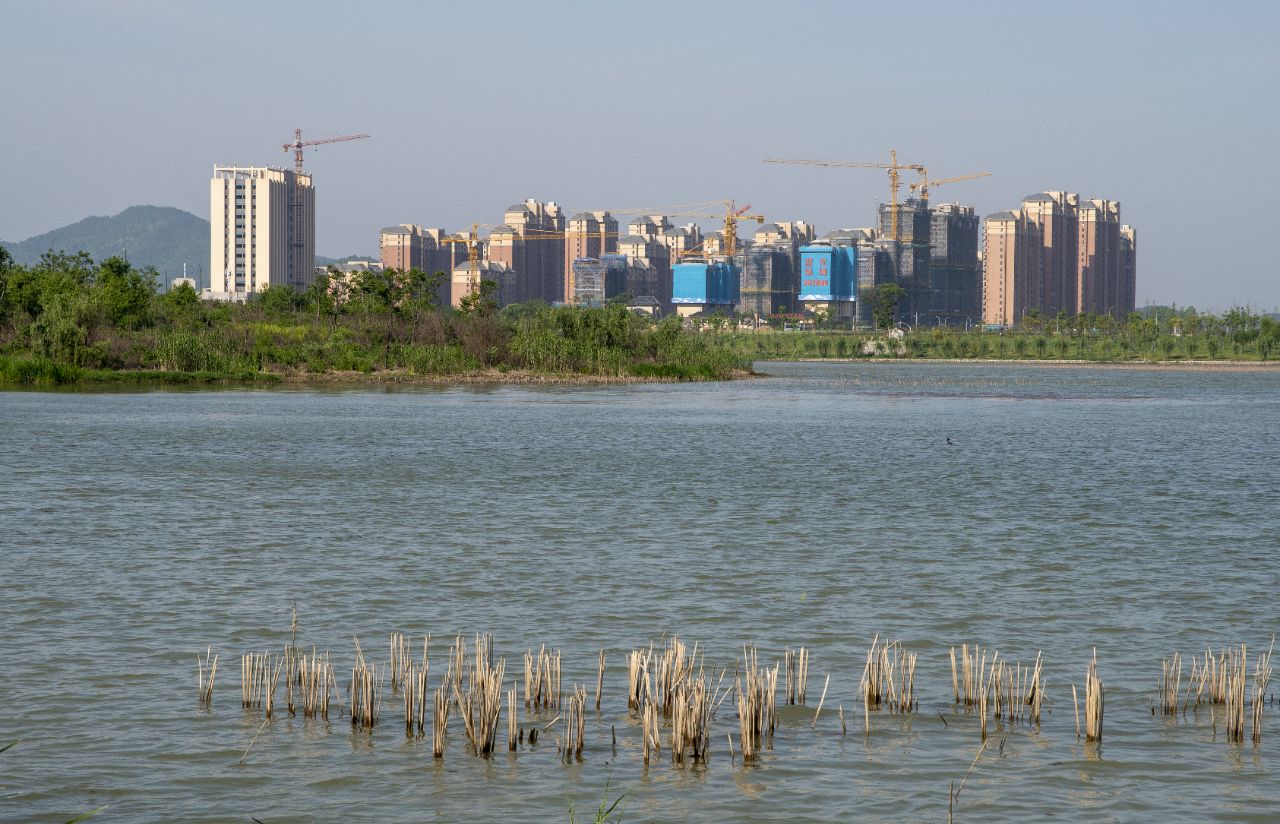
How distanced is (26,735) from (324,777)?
278 cm

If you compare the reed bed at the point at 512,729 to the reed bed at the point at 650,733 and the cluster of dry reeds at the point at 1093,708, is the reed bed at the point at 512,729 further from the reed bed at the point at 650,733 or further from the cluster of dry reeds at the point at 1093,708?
the cluster of dry reeds at the point at 1093,708

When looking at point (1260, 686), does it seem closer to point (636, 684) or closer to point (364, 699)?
point (636, 684)

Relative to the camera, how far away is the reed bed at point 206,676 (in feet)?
39.9

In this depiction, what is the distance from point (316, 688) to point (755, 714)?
3771 millimetres

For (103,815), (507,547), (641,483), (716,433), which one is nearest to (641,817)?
(103,815)

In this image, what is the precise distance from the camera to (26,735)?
1126 cm

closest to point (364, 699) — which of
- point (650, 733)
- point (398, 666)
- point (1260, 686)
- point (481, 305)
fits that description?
point (398, 666)

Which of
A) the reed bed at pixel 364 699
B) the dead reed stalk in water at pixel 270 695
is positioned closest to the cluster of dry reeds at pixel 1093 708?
the reed bed at pixel 364 699

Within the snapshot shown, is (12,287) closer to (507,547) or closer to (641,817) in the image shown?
(507,547)

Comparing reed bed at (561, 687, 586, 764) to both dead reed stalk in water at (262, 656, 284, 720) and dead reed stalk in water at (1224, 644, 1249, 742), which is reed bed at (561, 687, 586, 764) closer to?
dead reed stalk in water at (262, 656, 284, 720)

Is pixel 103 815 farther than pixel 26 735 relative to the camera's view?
No

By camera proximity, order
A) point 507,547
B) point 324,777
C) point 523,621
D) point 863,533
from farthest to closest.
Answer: point 863,533
point 507,547
point 523,621
point 324,777

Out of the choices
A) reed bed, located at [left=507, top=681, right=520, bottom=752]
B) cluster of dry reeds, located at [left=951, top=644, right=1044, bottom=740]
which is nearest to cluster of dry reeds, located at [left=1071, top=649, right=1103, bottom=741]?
cluster of dry reeds, located at [left=951, top=644, right=1044, bottom=740]

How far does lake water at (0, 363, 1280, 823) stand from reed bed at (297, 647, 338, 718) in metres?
0.18
